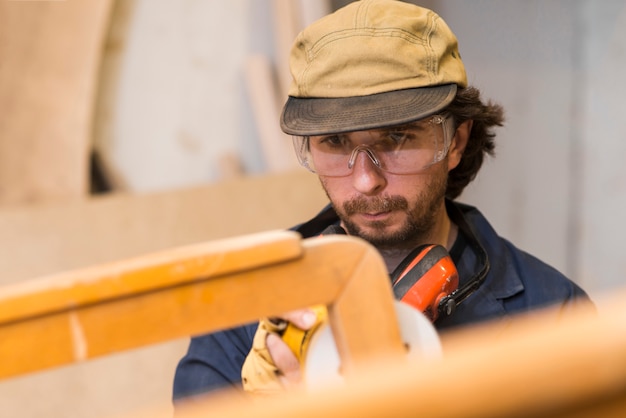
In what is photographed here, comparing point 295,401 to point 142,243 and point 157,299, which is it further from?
point 142,243

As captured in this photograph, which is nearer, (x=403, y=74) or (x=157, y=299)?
Result: (x=157, y=299)

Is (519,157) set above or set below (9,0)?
below

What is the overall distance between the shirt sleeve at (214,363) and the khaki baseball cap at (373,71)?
1.08 ft

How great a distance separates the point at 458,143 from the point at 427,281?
407 mm

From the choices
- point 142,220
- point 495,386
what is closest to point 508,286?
point 495,386

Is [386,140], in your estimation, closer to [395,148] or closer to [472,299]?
[395,148]

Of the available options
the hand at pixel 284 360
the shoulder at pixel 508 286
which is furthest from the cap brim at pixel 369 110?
the hand at pixel 284 360

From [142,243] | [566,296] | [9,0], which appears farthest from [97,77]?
[566,296]

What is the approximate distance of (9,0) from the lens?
2012mm

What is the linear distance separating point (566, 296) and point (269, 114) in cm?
135

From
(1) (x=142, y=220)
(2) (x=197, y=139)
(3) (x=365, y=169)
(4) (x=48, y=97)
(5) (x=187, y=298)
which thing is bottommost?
(5) (x=187, y=298)

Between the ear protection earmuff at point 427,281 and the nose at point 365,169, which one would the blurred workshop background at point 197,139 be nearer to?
the nose at point 365,169

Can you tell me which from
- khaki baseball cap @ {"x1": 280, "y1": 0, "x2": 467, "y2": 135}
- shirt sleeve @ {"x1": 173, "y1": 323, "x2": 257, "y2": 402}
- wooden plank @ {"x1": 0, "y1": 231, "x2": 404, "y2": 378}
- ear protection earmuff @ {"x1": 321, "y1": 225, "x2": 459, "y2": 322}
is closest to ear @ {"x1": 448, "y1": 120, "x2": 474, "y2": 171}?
khaki baseball cap @ {"x1": 280, "y1": 0, "x2": 467, "y2": 135}

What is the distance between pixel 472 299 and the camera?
1170mm
